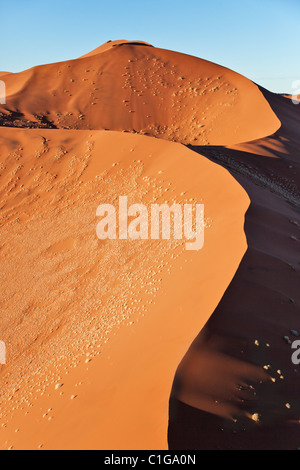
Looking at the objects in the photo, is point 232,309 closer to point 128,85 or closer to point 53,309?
point 53,309

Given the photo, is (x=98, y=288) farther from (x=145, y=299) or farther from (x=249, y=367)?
(x=249, y=367)

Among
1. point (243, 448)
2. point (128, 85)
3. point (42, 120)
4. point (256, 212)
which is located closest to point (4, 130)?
point (42, 120)

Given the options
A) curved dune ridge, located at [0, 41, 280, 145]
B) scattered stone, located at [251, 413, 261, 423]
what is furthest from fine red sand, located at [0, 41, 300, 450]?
curved dune ridge, located at [0, 41, 280, 145]

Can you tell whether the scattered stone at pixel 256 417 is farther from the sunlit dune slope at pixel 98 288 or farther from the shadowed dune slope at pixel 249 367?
the sunlit dune slope at pixel 98 288

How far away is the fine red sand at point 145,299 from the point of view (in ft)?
11.9

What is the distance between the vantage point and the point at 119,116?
16.9m

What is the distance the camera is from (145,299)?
557 centimetres

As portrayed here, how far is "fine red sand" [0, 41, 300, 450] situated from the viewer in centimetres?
362

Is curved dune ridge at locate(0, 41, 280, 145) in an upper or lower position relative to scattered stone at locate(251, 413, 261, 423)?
upper

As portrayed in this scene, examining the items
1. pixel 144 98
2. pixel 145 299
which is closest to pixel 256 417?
pixel 145 299

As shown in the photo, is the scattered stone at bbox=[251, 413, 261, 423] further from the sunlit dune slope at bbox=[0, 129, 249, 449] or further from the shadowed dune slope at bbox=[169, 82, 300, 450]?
the sunlit dune slope at bbox=[0, 129, 249, 449]

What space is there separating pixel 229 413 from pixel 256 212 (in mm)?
3722

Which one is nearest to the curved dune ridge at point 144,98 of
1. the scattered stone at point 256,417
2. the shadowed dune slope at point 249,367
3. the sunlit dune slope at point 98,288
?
the sunlit dune slope at point 98,288

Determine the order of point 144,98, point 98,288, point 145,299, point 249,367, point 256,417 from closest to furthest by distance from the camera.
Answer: point 256,417 < point 249,367 < point 145,299 < point 98,288 < point 144,98
